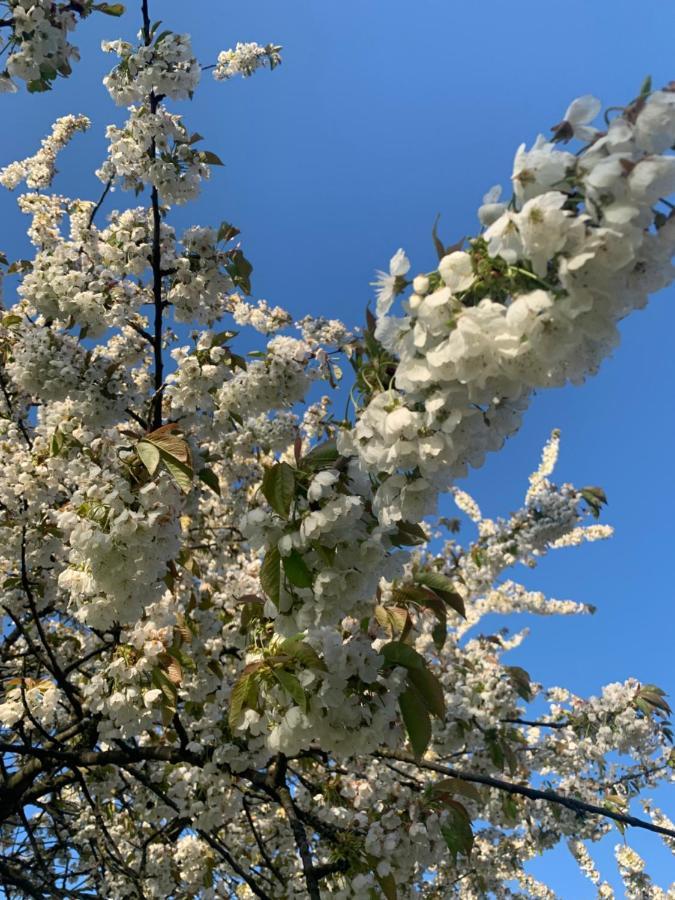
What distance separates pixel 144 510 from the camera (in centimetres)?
207

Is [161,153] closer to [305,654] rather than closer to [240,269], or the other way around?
[240,269]

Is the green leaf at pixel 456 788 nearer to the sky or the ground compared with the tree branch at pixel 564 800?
nearer to the sky

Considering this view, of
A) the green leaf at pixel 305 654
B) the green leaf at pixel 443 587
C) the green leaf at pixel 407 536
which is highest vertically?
the green leaf at pixel 443 587

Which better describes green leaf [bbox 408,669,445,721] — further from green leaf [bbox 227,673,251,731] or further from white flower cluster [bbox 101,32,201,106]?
white flower cluster [bbox 101,32,201,106]

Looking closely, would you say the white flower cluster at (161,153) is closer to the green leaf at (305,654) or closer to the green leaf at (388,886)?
the green leaf at (305,654)

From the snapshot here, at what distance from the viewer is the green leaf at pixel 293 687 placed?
1.79 m

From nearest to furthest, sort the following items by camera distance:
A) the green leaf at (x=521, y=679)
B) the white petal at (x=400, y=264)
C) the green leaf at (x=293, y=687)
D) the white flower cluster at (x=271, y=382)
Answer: the white petal at (x=400, y=264) < the green leaf at (x=293, y=687) < the white flower cluster at (x=271, y=382) < the green leaf at (x=521, y=679)

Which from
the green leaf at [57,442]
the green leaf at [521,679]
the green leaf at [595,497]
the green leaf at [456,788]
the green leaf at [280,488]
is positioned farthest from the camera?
the green leaf at [595,497]

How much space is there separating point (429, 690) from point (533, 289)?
1.40 metres

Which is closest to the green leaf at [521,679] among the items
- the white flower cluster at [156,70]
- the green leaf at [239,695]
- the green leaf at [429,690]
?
the green leaf at [429,690]

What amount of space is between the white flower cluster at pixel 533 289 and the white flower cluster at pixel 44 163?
5.08 metres

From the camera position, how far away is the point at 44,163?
5352mm

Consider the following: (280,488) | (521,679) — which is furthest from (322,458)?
(521,679)

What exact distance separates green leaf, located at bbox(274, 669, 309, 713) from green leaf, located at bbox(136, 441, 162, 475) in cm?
75
